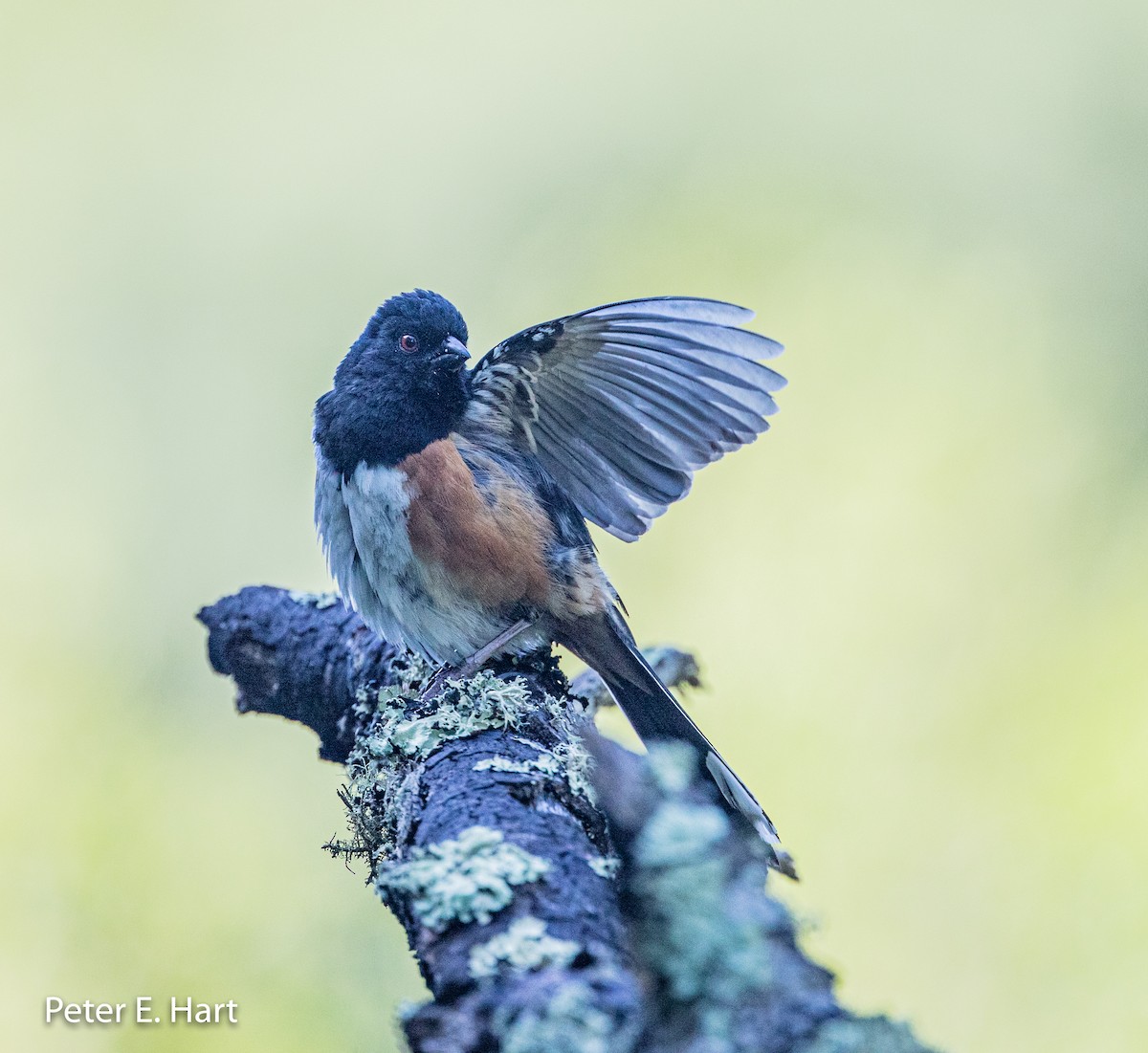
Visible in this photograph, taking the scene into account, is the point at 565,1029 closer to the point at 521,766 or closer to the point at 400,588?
the point at 521,766

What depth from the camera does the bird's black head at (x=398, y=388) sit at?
3949 mm

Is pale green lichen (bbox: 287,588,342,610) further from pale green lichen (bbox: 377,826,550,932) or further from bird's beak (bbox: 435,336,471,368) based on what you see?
pale green lichen (bbox: 377,826,550,932)

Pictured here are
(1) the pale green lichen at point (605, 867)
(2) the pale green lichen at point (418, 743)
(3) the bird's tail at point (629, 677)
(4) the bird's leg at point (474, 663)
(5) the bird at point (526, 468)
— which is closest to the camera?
(1) the pale green lichen at point (605, 867)

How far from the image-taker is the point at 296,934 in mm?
5121

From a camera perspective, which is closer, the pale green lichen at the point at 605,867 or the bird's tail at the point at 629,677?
the pale green lichen at the point at 605,867

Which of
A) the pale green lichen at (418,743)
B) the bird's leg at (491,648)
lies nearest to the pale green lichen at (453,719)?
the pale green lichen at (418,743)

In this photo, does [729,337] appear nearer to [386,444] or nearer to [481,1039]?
[386,444]

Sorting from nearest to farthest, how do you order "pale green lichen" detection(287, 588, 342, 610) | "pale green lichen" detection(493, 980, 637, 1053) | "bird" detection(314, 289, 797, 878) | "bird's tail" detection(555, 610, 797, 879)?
"pale green lichen" detection(493, 980, 637, 1053)
"bird" detection(314, 289, 797, 878)
"bird's tail" detection(555, 610, 797, 879)
"pale green lichen" detection(287, 588, 342, 610)

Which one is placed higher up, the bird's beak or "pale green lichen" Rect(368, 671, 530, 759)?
the bird's beak

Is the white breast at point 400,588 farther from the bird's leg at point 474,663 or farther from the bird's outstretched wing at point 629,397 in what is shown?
the bird's outstretched wing at point 629,397

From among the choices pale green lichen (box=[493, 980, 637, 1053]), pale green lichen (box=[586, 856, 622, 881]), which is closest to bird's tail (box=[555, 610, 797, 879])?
pale green lichen (box=[586, 856, 622, 881])

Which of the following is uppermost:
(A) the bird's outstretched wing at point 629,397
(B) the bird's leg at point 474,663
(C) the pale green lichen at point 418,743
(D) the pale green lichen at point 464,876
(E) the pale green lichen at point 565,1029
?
(A) the bird's outstretched wing at point 629,397

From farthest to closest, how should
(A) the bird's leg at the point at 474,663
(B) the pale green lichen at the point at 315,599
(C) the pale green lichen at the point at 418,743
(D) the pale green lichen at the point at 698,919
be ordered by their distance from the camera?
(B) the pale green lichen at the point at 315,599 < (A) the bird's leg at the point at 474,663 < (C) the pale green lichen at the point at 418,743 < (D) the pale green lichen at the point at 698,919

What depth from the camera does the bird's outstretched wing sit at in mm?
3686
